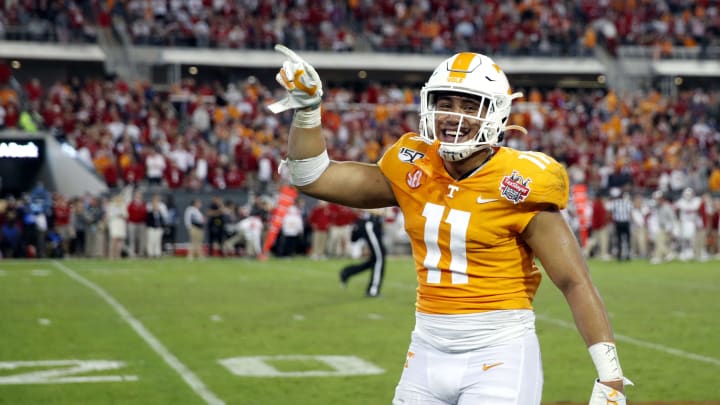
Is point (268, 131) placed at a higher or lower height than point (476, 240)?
higher

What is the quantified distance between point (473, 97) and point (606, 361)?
95 cm

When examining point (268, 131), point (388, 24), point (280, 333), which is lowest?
point (280, 333)

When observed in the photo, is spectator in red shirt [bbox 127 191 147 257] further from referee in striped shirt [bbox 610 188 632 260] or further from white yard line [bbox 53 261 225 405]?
referee in striped shirt [bbox 610 188 632 260]

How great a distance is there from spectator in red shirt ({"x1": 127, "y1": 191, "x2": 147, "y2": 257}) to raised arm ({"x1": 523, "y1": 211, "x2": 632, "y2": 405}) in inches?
790

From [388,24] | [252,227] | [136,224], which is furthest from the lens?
[388,24]

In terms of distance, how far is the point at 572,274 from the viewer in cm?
354

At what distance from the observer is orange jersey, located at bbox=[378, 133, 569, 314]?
3.55 m

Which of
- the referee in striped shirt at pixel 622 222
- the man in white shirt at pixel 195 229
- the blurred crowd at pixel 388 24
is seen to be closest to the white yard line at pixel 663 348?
the referee in striped shirt at pixel 622 222

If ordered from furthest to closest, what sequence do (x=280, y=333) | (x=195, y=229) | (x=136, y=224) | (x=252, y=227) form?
(x=252, y=227) → (x=136, y=224) → (x=195, y=229) → (x=280, y=333)

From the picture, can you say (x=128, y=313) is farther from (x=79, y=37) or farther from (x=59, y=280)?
(x=79, y=37)

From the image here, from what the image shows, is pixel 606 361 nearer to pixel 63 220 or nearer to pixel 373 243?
pixel 373 243

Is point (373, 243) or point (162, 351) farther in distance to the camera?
point (373, 243)

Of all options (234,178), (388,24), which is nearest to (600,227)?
(234,178)

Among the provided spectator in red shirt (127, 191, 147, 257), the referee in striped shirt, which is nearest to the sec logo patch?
spectator in red shirt (127, 191, 147, 257)
